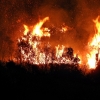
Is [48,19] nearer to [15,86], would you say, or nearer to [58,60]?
[58,60]

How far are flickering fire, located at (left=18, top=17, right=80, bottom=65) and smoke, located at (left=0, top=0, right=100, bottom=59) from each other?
0.42 metres

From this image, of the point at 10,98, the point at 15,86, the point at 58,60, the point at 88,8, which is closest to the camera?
the point at 10,98

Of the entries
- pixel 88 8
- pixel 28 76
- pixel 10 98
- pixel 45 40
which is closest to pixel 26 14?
pixel 45 40

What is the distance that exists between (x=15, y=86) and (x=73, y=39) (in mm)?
7700

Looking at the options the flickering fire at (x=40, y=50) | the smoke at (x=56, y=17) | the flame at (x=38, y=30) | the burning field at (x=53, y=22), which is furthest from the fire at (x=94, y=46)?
the flame at (x=38, y=30)

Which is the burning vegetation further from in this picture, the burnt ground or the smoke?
the burnt ground

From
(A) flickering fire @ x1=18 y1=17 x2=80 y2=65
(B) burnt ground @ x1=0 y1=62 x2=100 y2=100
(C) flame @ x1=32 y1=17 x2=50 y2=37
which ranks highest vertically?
(C) flame @ x1=32 y1=17 x2=50 y2=37

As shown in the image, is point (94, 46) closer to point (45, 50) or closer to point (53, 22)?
point (45, 50)

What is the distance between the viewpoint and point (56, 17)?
1541 centimetres

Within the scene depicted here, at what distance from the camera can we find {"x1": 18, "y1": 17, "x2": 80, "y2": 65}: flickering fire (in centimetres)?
1053

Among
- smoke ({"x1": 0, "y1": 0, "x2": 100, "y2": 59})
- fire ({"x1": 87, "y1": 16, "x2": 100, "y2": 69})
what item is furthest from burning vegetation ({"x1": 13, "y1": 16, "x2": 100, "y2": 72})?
smoke ({"x1": 0, "y1": 0, "x2": 100, "y2": 59})

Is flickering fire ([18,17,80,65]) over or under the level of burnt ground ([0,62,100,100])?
over

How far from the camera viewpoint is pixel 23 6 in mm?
15508

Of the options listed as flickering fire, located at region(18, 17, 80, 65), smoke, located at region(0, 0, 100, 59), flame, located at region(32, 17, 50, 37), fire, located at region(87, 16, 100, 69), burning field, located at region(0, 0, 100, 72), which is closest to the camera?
flickering fire, located at region(18, 17, 80, 65)
